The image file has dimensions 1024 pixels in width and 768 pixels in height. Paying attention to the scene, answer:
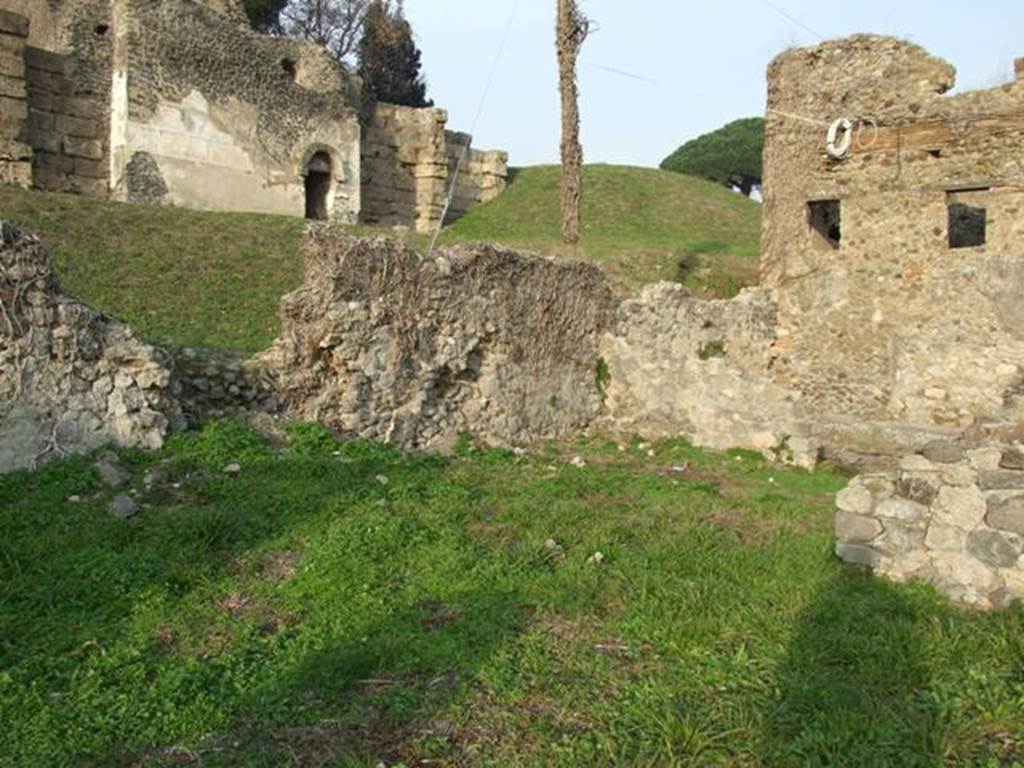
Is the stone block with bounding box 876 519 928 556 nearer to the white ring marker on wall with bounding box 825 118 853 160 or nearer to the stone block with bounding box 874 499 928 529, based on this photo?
the stone block with bounding box 874 499 928 529

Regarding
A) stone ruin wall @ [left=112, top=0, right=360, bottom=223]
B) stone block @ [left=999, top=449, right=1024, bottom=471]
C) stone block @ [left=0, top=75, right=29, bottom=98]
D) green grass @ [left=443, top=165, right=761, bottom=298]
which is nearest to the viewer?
stone block @ [left=999, top=449, right=1024, bottom=471]

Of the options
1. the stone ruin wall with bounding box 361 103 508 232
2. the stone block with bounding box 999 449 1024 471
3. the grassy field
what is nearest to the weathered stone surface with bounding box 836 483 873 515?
the stone block with bounding box 999 449 1024 471

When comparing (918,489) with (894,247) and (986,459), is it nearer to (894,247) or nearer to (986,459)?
(986,459)

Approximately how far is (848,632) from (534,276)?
6.37m

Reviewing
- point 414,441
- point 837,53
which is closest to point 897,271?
point 837,53

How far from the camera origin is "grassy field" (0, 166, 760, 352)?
11961mm

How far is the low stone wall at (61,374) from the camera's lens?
21.7 ft

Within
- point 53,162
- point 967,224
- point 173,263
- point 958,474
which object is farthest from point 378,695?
point 53,162

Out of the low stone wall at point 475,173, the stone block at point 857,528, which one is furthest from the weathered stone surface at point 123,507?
the low stone wall at point 475,173

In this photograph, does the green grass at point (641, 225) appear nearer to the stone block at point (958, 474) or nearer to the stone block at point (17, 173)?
the stone block at point (17, 173)

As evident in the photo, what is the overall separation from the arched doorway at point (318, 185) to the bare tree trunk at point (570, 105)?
8345 millimetres

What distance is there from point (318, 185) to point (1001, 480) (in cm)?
2101

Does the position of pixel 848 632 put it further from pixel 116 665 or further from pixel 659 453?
pixel 659 453

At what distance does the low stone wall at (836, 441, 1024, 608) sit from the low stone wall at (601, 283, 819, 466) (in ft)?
15.7
